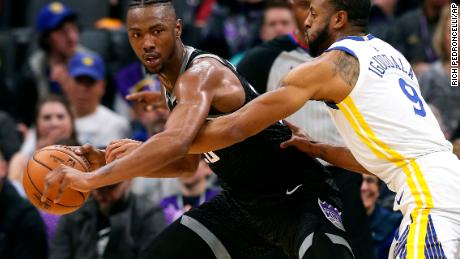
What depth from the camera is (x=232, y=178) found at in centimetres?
550

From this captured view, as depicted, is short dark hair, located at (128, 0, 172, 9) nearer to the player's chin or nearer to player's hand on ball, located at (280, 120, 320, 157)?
the player's chin

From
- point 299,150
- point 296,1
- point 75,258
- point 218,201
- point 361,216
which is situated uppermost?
point 296,1

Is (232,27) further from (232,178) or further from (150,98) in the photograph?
(232,178)

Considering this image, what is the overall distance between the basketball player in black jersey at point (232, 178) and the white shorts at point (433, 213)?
0.58 m

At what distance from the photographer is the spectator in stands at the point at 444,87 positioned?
29.7ft

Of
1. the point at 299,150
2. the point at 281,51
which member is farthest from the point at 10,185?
the point at 299,150

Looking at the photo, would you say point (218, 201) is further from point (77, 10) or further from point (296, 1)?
point (77, 10)

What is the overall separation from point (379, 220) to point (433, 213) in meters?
2.99

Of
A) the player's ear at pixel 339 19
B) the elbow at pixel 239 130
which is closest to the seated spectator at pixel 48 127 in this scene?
the elbow at pixel 239 130

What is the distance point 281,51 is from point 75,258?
246 centimetres

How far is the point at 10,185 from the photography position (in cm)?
797

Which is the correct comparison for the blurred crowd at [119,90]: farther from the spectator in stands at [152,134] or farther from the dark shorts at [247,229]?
the dark shorts at [247,229]

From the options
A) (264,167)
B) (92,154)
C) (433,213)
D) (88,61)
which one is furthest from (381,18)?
(433,213)

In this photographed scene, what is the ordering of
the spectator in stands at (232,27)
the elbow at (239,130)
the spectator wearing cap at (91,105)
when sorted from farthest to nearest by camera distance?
the spectator in stands at (232,27)
the spectator wearing cap at (91,105)
the elbow at (239,130)
